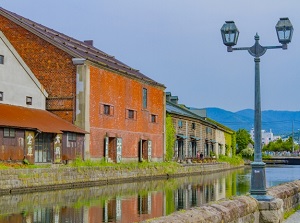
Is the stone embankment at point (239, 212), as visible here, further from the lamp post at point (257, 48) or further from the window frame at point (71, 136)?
the window frame at point (71, 136)

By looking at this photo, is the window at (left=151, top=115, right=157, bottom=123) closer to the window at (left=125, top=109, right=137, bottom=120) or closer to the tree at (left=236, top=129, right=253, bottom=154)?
the window at (left=125, top=109, right=137, bottom=120)

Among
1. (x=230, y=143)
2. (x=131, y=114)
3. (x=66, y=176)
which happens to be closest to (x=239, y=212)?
(x=66, y=176)

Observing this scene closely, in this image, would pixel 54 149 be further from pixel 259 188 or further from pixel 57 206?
pixel 259 188

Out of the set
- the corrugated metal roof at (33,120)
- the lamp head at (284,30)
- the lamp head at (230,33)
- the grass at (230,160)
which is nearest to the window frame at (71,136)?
the corrugated metal roof at (33,120)

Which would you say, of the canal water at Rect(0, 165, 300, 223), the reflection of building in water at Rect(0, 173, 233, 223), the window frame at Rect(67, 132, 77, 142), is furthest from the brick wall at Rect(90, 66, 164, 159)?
the reflection of building in water at Rect(0, 173, 233, 223)

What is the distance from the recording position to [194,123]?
69188mm

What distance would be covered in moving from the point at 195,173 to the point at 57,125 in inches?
867

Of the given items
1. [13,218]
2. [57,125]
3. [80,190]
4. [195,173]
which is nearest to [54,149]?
[57,125]

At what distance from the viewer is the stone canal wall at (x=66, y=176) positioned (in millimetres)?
27859

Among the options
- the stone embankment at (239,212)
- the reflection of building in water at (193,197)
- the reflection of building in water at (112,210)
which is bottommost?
the reflection of building in water at (193,197)

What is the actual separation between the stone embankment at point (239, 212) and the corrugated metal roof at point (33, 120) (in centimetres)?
1976

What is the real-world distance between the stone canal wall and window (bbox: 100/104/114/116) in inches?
196

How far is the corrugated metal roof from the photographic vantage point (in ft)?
108

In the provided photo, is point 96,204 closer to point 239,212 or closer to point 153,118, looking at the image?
point 239,212
